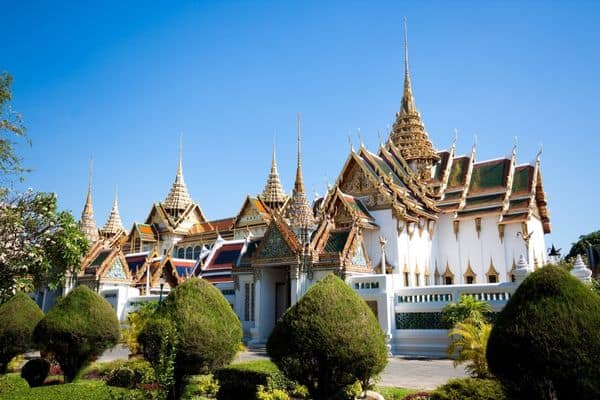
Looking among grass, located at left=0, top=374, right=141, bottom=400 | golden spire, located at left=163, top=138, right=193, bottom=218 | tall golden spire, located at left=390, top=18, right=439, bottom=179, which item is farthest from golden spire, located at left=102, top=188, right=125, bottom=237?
grass, located at left=0, top=374, right=141, bottom=400

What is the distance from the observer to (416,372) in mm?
12414

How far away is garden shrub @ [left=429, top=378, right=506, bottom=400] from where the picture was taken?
7.11 m

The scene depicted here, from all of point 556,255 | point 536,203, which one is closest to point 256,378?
point 556,255

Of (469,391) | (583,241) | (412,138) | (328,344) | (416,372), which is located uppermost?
(412,138)

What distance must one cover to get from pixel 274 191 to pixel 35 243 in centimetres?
3990

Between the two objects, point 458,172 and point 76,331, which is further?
point 458,172

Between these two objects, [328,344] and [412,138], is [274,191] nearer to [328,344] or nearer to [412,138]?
[412,138]

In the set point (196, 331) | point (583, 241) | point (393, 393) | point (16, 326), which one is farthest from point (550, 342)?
point (583, 241)

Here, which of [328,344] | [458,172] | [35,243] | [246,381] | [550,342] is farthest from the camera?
[458,172]

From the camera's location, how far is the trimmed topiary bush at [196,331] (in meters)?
8.57

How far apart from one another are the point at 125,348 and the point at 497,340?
16.8 metres

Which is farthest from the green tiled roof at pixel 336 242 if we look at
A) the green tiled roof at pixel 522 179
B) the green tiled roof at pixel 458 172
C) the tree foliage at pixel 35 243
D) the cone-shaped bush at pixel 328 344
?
the green tiled roof at pixel 522 179

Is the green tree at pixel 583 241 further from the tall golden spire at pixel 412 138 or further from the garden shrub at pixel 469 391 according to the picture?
the garden shrub at pixel 469 391

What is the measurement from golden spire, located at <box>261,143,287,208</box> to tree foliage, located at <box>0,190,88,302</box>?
37.1 metres
